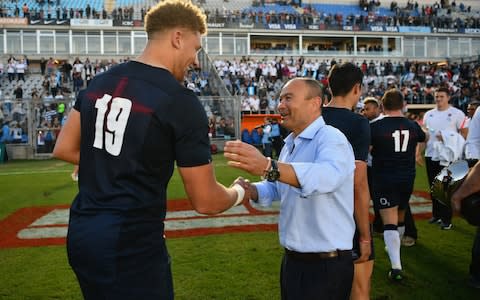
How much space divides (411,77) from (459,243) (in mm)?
33024

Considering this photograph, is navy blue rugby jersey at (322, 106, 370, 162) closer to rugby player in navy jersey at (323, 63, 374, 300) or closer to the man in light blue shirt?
rugby player in navy jersey at (323, 63, 374, 300)

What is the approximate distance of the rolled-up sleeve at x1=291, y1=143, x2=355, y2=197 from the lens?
2332 mm

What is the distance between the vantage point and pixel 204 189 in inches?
90.4

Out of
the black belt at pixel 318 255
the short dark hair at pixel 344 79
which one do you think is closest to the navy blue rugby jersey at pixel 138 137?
the black belt at pixel 318 255

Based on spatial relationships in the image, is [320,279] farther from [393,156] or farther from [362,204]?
[393,156]

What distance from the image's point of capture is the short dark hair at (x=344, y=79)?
3.74 m

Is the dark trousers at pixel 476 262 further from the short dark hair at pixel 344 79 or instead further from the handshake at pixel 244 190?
the handshake at pixel 244 190

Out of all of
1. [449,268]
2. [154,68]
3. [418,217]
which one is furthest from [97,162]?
[418,217]

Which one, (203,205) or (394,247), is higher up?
(203,205)

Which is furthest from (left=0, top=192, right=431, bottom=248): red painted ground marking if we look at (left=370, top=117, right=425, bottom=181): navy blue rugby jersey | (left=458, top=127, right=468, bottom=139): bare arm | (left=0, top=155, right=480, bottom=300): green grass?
(left=370, top=117, right=425, bottom=181): navy blue rugby jersey

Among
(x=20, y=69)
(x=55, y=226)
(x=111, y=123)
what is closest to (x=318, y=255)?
(x=111, y=123)

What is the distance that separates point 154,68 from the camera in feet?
7.48

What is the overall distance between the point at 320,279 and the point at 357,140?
48.9 inches

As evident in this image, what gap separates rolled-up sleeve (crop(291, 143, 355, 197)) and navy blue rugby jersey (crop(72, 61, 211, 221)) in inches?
19.1
